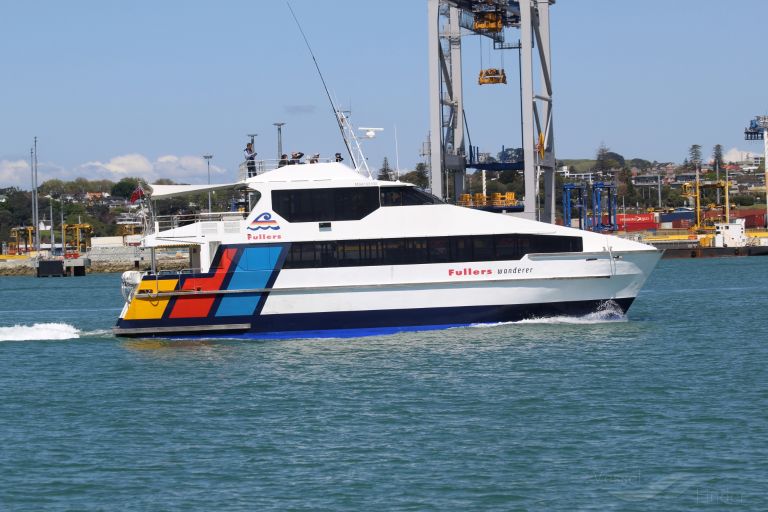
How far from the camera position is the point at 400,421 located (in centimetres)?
1789

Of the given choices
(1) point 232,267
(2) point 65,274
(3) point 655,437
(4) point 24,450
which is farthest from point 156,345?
(2) point 65,274

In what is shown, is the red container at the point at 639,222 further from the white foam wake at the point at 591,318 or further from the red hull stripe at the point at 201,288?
the red hull stripe at the point at 201,288

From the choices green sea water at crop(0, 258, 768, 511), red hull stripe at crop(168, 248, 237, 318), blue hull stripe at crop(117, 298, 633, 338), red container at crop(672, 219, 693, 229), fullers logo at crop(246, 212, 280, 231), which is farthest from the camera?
red container at crop(672, 219, 693, 229)

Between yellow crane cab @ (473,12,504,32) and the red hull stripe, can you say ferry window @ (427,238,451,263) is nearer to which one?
the red hull stripe

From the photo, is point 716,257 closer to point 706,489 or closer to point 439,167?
point 439,167

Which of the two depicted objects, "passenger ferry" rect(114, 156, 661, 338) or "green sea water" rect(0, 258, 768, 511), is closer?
"green sea water" rect(0, 258, 768, 511)

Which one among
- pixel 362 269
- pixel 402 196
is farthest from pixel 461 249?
pixel 362 269

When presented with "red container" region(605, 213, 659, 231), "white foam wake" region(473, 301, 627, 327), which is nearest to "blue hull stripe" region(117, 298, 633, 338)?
"white foam wake" region(473, 301, 627, 327)

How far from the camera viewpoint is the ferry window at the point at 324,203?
1073 inches

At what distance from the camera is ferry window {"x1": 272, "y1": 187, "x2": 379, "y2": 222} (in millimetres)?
27266

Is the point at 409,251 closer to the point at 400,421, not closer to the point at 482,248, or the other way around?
the point at 482,248

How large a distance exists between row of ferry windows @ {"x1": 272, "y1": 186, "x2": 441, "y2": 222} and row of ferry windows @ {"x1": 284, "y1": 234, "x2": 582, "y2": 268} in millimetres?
715

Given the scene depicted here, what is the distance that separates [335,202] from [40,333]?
9.26 m

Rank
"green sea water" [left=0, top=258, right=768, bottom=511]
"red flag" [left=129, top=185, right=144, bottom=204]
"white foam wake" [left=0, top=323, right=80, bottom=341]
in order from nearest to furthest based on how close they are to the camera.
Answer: "green sea water" [left=0, top=258, right=768, bottom=511] → "red flag" [left=129, top=185, right=144, bottom=204] → "white foam wake" [left=0, top=323, right=80, bottom=341]
